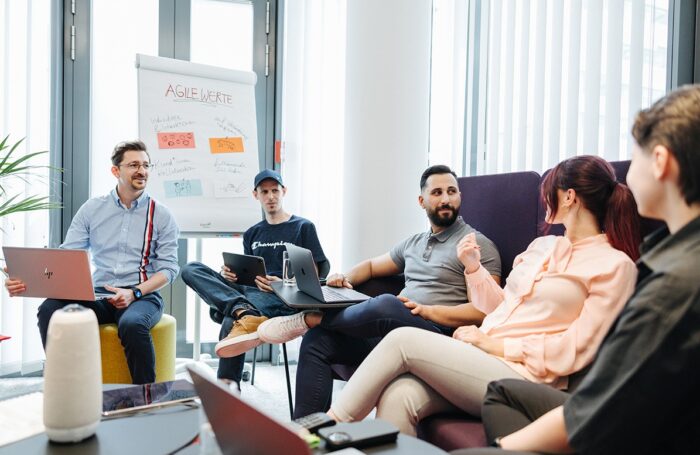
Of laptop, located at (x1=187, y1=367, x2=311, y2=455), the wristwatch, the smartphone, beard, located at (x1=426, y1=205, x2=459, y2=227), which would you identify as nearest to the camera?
laptop, located at (x1=187, y1=367, x2=311, y2=455)

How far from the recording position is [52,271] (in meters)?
2.29

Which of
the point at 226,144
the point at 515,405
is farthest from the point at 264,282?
the point at 515,405

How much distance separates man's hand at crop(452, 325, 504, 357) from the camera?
161cm

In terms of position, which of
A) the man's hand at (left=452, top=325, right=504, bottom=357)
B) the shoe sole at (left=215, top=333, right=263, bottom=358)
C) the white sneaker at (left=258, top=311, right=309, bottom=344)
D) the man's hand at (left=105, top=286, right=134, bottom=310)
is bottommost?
the shoe sole at (left=215, top=333, right=263, bottom=358)

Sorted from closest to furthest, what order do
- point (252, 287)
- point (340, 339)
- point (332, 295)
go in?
point (340, 339) < point (332, 295) < point (252, 287)

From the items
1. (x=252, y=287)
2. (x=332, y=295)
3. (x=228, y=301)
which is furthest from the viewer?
(x=252, y=287)

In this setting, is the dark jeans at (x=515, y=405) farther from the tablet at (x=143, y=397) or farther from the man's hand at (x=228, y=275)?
the man's hand at (x=228, y=275)

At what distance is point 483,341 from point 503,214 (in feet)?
2.32

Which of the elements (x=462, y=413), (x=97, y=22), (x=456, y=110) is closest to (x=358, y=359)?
(x=462, y=413)

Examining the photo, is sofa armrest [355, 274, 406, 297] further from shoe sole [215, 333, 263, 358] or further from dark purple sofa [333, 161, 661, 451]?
shoe sole [215, 333, 263, 358]

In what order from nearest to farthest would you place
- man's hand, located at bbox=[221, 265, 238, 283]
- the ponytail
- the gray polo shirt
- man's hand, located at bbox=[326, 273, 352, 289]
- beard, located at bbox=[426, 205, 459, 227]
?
1. the ponytail
2. the gray polo shirt
3. beard, located at bbox=[426, 205, 459, 227]
4. man's hand, located at bbox=[326, 273, 352, 289]
5. man's hand, located at bbox=[221, 265, 238, 283]

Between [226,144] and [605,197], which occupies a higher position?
[226,144]

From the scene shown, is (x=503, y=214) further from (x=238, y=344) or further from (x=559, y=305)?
(x=238, y=344)

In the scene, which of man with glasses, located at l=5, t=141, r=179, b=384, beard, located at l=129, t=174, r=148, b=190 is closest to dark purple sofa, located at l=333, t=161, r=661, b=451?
man with glasses, located at l=5, t=141, r=179, b=384
